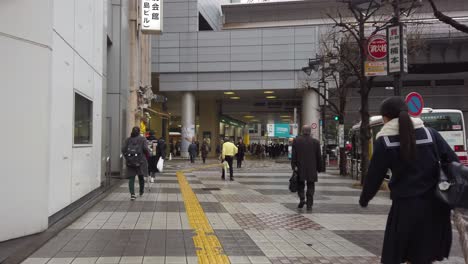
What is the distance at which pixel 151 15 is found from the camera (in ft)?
76.6

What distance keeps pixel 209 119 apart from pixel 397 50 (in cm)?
4044

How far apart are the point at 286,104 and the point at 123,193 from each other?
3818cm

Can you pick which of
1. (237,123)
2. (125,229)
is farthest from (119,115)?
(237,123)

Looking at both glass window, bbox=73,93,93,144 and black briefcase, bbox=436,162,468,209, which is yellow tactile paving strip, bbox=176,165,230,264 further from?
black briefcase, bbox=436,162,468,209

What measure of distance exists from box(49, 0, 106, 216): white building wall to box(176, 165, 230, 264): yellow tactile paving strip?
232 cm

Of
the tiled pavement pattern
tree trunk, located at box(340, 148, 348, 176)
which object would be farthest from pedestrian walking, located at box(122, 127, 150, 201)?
tree trunk, located at box(340, 148, 348, 176)

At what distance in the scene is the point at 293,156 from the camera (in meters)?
10.1

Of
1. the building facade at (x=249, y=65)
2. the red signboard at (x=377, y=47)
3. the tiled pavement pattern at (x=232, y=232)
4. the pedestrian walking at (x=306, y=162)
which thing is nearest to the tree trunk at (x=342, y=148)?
the red signboard at (x=377, y=47)

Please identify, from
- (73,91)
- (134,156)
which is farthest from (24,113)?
(134,156)

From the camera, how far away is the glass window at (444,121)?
17891 mm

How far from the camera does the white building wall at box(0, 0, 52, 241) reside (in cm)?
653

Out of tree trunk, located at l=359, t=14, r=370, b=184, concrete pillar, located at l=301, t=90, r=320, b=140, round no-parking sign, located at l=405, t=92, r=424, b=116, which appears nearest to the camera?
round no-parking sign, located at l=405, t=92, r=424, b=116

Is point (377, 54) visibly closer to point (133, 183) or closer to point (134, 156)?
point (134, 156)

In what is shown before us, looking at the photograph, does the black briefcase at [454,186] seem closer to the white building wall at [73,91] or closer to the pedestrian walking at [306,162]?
the white building wall at [73,91]
